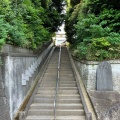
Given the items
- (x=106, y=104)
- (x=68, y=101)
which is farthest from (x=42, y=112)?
(x=106, y=104)

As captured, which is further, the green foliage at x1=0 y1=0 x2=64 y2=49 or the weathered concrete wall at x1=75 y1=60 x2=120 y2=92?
the weathered concrete wall at x1=75 y1=60 x2=120 y2=92

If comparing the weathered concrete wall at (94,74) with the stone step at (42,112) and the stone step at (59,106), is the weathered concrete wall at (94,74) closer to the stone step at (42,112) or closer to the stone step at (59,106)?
the stone step at (59,106)

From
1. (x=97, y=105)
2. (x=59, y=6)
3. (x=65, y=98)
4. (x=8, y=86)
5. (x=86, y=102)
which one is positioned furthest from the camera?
(x=59, y=6)

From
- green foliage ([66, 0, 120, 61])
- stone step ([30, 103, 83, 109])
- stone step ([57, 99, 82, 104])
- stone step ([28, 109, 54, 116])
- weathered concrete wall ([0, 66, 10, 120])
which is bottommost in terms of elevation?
stone step ([28, 109, 54, 116])

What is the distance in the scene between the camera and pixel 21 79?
6.95 m

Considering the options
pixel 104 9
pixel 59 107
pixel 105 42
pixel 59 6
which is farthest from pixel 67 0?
pixel 59 107

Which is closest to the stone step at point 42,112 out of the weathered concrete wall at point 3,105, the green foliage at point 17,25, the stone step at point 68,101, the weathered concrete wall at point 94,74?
the stone step at point 68,101

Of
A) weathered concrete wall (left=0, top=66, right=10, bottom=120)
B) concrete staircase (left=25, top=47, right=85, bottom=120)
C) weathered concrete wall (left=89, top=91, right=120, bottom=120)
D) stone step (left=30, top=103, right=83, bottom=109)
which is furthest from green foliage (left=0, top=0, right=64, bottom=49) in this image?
weathered concrete wall (left=89, top=91, right=120, bottom=120)

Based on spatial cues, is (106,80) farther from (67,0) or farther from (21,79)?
(67,0)

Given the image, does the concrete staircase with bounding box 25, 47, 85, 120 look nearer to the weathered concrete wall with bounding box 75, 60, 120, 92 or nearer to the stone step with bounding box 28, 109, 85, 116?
the stone step with bounding box 28, 109, 85, 116

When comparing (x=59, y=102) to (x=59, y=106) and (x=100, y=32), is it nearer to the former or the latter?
(x=59, y=106)

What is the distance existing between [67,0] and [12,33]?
1959cm

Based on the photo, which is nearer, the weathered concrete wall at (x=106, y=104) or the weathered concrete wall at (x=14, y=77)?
the weathered concrete wall at (x=14, y=77)

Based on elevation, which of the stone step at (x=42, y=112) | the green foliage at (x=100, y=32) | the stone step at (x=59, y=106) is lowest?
the stone step at (x=42, y=112)
